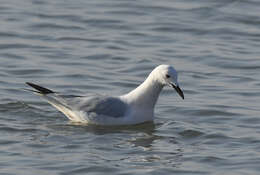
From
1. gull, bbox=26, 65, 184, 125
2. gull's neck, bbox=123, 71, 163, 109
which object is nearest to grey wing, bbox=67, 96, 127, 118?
gull, bbox=26, 65, 184, 125

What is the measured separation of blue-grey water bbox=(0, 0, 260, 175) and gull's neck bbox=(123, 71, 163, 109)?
0.36 meters

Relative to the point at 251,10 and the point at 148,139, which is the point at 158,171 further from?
the point at 251,10

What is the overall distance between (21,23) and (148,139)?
6831 millimetres

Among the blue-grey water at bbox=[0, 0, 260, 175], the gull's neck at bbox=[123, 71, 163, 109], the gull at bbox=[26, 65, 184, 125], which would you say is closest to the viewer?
the blue-grey water at bbox=[0, 0, 260, 175]

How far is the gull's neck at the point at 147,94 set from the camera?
39.9ft

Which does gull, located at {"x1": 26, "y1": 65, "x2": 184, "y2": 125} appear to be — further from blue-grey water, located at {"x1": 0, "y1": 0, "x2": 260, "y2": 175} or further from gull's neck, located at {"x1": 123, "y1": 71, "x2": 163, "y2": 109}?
blue-grey water, located at {"x1": 0, "y1": 0, "x2": 260, "y2": 175}

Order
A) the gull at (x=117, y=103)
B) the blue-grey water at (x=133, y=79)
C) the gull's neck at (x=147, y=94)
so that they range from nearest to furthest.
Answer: the blue-grey water at (x=133, y=79), the gull at (x=117, y=103), the gull's neck at (x=147, y=94)

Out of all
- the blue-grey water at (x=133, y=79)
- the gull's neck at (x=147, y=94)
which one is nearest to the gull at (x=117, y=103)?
the gull's neck at (x=147, y=94)

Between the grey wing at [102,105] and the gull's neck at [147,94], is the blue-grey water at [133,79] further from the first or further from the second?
the gull's neck at [147,94]

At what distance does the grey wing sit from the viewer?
11945 millimetres

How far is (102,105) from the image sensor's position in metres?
11.9

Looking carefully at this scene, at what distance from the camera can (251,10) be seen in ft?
62.0

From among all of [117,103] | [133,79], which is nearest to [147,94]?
[117,103]

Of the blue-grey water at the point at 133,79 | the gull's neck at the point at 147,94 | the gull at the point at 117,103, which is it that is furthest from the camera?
the gull's neck at the point at 147,94
